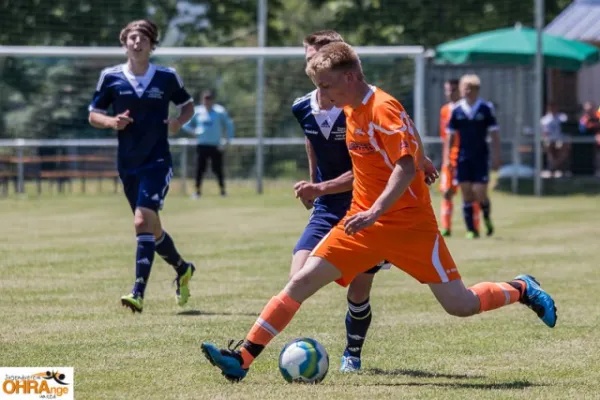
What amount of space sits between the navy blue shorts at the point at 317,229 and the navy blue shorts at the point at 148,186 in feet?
7.80

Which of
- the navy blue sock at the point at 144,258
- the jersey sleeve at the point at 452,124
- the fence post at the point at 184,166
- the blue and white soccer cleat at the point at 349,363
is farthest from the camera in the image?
the fence post at the point at 184,166

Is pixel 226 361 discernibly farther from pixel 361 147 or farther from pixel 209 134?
pixel 209 134

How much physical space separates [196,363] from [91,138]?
1856 centimetres

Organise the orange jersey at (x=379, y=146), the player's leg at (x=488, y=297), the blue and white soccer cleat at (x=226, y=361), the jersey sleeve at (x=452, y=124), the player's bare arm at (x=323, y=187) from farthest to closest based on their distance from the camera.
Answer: the jersey sleeve at (x=452, y=124)
the player's bare arm at (x=323, y=187)
the player's leg at (x=488, y=297)
the blue and white soccer cleat at (x=226, y=361)
the orange jersey at (x=379, y=146)

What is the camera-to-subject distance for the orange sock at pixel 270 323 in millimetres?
6270

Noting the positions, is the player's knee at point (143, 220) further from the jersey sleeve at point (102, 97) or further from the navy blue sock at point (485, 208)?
the navy blue sock at point (485, 208)

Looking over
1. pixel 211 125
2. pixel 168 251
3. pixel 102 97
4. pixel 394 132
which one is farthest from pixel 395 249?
pixel 211 125

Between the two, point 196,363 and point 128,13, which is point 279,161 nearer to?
point 128,13

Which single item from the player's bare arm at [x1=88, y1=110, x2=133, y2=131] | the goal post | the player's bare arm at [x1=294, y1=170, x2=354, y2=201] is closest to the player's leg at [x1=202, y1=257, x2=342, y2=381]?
the player's bare arm at [x1=294, y1=170, x2=354, y2=201]

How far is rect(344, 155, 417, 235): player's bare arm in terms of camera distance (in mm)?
6016

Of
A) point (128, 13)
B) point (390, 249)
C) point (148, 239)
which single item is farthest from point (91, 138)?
point (390, 249)

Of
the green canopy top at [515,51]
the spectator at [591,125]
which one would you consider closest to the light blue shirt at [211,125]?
the green canopy top at [515,51]

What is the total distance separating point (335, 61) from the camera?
6109 mm

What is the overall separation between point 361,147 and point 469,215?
9.68m
